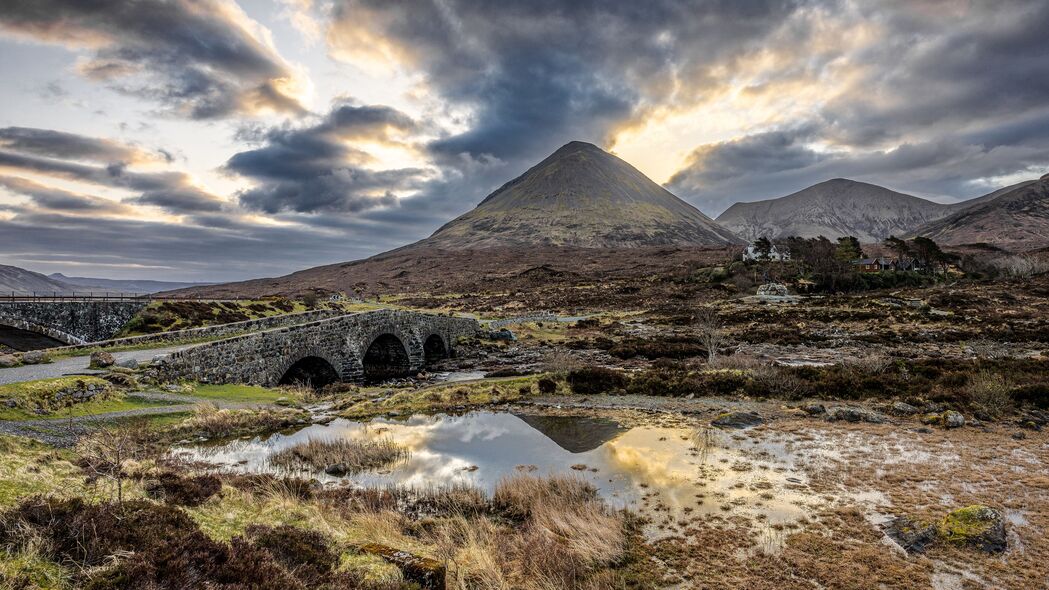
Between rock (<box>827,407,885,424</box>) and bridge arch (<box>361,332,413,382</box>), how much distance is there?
2862cm

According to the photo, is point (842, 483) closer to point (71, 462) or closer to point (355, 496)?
point (355, 496)

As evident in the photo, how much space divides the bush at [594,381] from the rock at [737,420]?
724 cm

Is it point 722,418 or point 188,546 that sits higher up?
point 188,546

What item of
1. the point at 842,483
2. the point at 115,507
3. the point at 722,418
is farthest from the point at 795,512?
the point at 115,507

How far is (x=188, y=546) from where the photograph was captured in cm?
671

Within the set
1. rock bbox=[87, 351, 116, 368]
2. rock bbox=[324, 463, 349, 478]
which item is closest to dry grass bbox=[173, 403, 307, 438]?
rock bbox=[87, 351, 116, 368]

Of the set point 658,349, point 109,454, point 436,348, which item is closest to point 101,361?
point 109,454

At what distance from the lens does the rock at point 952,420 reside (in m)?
18.1

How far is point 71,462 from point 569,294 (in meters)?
85.6

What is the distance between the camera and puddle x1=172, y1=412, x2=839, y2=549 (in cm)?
1240

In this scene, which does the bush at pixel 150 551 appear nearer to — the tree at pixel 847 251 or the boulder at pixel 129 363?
the boulder at pixel 129 363

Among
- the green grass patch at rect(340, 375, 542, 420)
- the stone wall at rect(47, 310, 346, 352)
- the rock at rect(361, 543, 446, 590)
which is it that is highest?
the stone wall at rect(47, 310, 346, 352)

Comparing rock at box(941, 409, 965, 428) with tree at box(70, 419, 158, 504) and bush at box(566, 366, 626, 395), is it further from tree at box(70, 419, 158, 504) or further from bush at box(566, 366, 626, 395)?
tree at box(70, 419, 158, 504)

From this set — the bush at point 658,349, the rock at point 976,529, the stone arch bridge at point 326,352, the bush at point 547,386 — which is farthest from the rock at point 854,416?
the stone arch bridge at point 326,352
